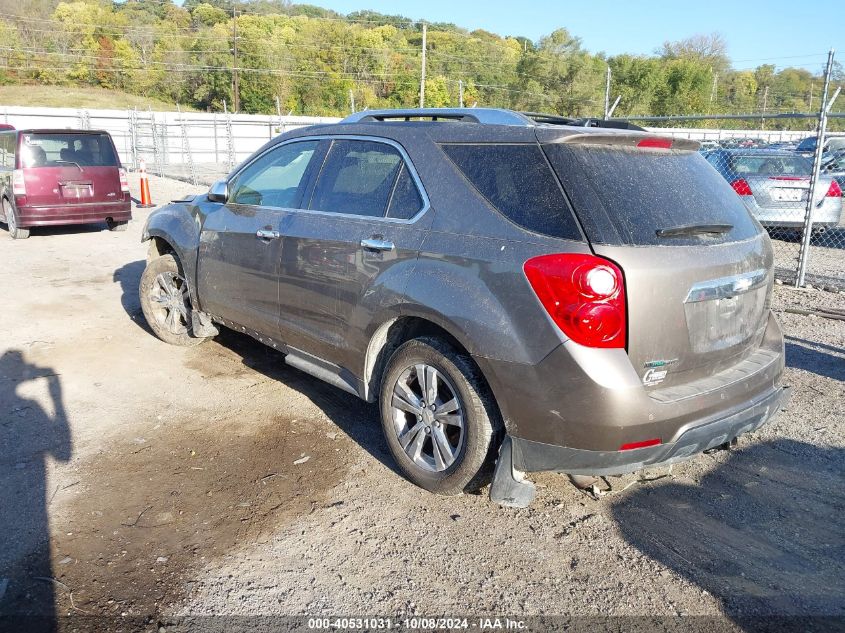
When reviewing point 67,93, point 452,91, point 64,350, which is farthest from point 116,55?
point 64,350

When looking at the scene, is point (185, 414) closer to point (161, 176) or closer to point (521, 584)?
point (521, 584)

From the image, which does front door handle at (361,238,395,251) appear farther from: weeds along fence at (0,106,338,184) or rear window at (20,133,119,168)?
weeds along fence at (0,106,338,184)

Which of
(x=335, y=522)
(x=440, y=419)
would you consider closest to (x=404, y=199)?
(x=440, y=419)

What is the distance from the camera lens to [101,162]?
11.8 metres

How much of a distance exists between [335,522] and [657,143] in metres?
2.44

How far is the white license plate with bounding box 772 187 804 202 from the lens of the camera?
11.2 meters

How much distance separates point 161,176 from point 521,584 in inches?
→ 891

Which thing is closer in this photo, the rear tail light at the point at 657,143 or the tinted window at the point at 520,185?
the tinted window at the point at 520,185

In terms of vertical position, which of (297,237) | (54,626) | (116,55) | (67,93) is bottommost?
(54,626)

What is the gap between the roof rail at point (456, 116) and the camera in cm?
354

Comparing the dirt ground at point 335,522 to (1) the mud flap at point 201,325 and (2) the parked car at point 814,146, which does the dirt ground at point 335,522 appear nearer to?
(1) the mud flap at point 201,325

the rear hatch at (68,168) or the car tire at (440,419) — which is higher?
the rear hatch at (68,168)

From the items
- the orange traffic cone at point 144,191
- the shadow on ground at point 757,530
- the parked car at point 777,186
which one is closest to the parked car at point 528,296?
the shadow on ground at point 757,530

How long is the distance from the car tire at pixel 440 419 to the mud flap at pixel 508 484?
4.7 inches
